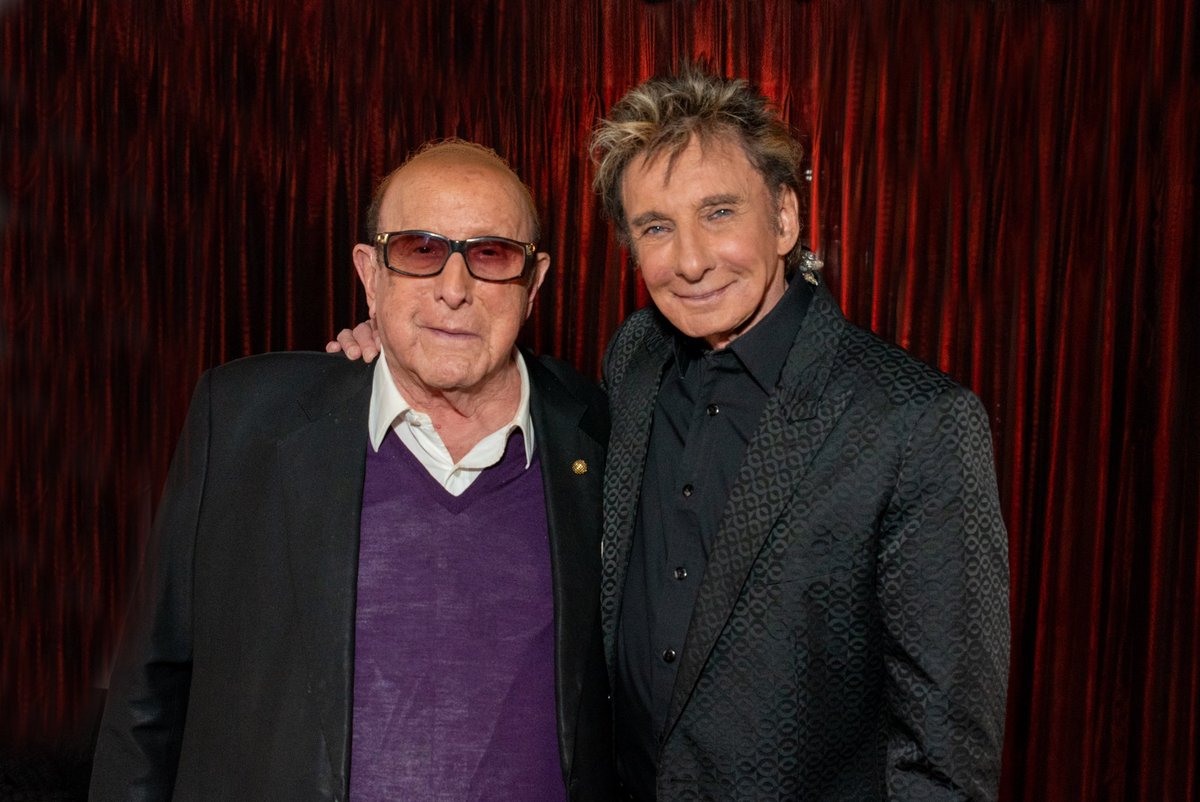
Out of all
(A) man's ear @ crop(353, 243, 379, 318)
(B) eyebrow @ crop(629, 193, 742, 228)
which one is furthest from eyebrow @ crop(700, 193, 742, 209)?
(A) man's ear @ crop(353, 243, 379, 318)

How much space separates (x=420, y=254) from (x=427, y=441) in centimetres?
32

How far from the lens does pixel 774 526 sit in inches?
61.3

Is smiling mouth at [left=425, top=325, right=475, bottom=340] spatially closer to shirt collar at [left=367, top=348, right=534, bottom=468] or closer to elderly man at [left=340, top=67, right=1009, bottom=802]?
shirt collar at [left=367, top=348, right=534, bottom=468]

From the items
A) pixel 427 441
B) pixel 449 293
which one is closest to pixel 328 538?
pixel 427 441

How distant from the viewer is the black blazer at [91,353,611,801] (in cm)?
159

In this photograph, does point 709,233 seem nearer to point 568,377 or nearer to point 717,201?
point 717,201

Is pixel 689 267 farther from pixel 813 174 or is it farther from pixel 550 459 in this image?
pixel 813 174

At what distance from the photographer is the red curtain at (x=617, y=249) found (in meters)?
2.44

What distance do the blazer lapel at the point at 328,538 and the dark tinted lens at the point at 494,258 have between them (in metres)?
0.30

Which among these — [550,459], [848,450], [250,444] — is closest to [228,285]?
[250,444]

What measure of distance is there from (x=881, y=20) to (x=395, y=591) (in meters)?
1.86

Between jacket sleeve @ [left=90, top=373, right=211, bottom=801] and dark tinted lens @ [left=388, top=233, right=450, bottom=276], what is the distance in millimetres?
398

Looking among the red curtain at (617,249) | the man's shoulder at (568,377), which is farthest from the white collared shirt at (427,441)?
the red curtain at (617,249)

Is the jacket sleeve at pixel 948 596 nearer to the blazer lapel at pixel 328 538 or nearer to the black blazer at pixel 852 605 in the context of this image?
the black blazer at pixel 852 605
